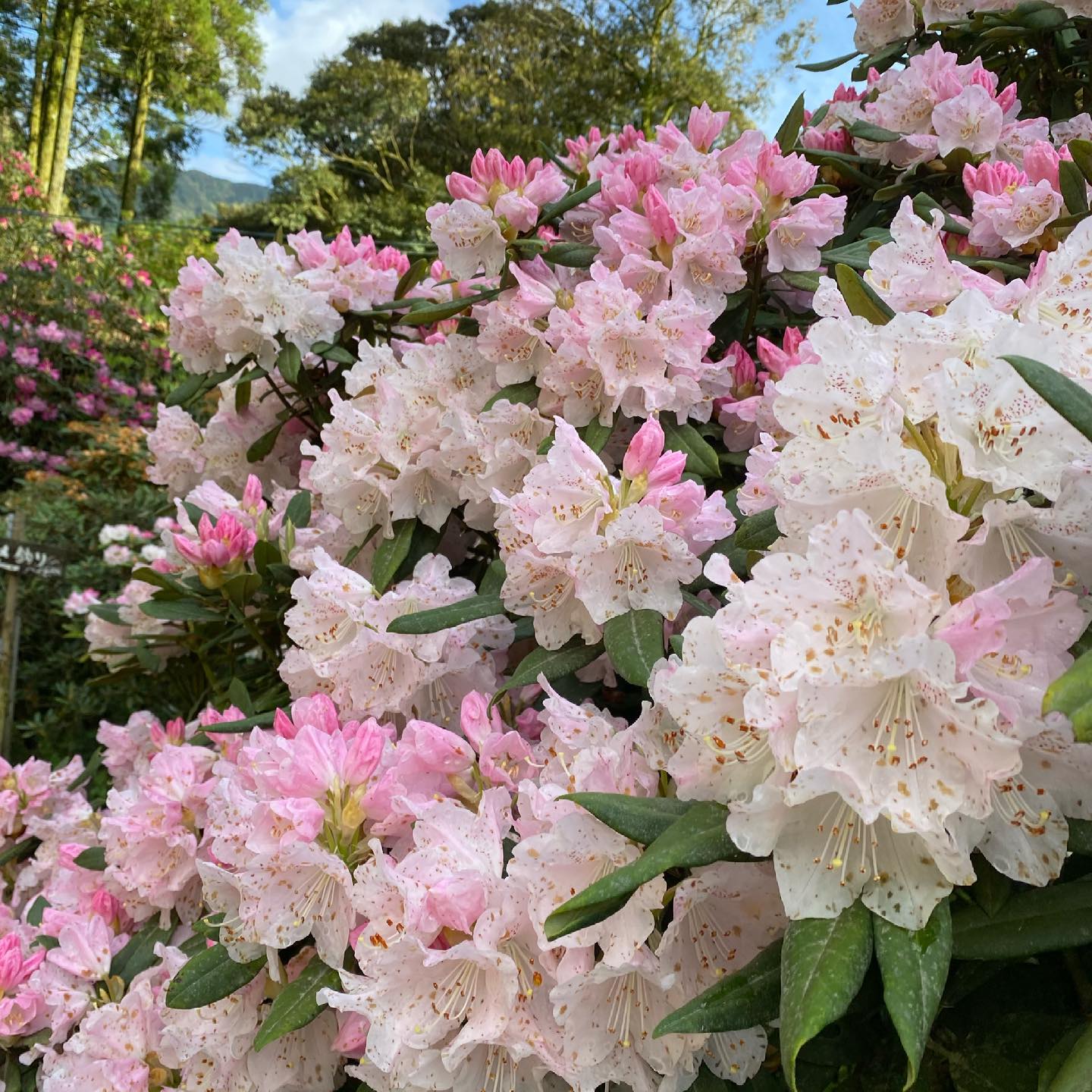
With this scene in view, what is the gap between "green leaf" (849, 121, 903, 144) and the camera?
129cm

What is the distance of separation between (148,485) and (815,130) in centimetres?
397

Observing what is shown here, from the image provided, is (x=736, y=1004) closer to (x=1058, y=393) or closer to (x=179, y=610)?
(x=1058, y=393)

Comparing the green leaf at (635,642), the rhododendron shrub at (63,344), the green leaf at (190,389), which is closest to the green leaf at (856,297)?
the green leaf at (635,642)

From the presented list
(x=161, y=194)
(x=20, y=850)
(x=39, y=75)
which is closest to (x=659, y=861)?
(x=20, y=850)

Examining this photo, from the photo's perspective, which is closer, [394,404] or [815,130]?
[394,404]

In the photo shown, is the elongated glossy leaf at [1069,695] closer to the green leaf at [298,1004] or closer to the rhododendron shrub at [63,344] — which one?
the green leaf at [298,1004]

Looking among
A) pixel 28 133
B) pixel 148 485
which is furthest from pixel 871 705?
pixel 28 133

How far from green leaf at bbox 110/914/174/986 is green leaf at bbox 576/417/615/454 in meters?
0.80

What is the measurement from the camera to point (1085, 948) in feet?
2.05

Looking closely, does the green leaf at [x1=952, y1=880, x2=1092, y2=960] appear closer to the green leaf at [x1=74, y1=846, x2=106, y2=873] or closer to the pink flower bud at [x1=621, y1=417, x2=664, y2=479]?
the pink flower bud at [x1=621, y1=417, x2=664, y2=479]

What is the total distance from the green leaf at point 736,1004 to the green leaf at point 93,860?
3.24ft

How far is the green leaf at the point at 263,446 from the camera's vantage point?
65.3 inches

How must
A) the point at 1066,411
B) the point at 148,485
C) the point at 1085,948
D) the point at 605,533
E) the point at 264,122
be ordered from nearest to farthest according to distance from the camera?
the point at 1066,411 → the point at 1085,948 → the point at 605,533 → the point at 148,485 → the point at 264,122

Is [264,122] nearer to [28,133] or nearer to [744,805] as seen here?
[28,133]
